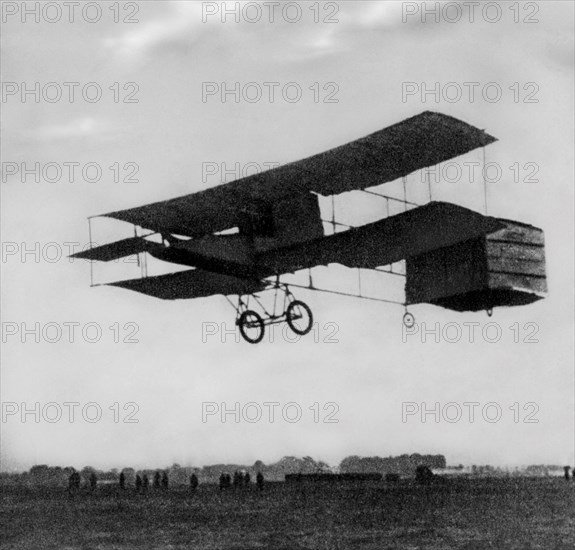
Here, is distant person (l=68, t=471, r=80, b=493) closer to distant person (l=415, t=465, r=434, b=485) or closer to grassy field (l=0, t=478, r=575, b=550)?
grassy field (l=0, t=478, r=575, b=550)

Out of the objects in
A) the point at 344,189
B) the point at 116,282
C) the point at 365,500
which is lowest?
the point at 365,500

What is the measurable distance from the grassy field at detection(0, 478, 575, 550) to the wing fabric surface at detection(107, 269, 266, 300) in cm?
769

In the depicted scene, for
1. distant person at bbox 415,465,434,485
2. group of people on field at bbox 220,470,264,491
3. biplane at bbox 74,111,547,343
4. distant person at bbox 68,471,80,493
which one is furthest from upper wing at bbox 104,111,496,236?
distant person at bbox 415,465,434,485

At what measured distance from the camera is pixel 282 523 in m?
32.9

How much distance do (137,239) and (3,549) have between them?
11.2 meters

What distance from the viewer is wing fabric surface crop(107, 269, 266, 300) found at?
2228 cm

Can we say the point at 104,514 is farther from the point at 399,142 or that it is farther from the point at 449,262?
the point at 399,142

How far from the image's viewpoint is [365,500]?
159 feet

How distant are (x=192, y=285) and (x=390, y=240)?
6.24 metres

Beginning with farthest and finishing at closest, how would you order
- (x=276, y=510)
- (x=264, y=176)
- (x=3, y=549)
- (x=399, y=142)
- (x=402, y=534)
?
(x=276, y=510), (x=402, y=534), (x=3, y=549), (x=264, y=176), (x=399, y=142)

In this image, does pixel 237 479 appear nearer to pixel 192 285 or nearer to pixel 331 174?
pixel 192 285

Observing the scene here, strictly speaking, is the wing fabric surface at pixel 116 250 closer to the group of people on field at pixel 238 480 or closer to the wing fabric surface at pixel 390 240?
the wing fabric surface at pixel 390 240

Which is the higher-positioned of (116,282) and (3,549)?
(116,282)

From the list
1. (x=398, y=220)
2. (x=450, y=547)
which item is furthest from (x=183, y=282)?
(x=450, y=547)
